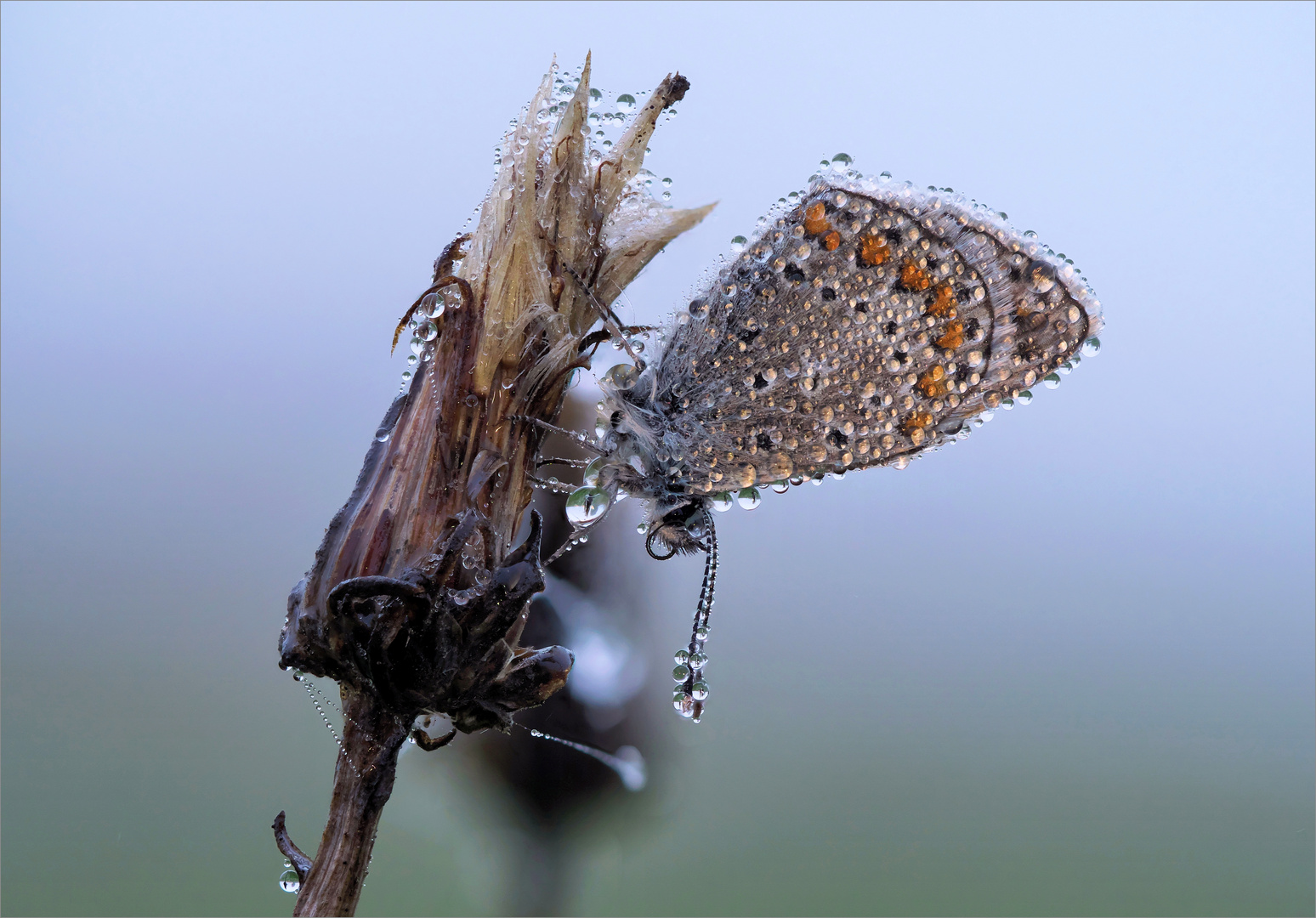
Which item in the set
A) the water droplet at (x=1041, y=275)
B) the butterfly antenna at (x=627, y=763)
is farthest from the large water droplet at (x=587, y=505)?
the butterfly antenna at (x=627, y=763)

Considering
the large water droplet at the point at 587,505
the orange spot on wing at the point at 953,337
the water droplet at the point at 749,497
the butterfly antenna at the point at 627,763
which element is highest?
the orange spot on wing at the point at 953,337

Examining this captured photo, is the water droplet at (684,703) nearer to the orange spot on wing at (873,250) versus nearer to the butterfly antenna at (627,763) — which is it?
the orange spot on wing at (873,250)

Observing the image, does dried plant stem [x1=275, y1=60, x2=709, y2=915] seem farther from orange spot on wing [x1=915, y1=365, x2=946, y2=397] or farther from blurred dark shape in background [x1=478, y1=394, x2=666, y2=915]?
blurred dark shape in background [x1=478, y1=394, x2=666, y2=915]

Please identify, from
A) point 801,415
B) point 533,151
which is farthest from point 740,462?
point 533,151

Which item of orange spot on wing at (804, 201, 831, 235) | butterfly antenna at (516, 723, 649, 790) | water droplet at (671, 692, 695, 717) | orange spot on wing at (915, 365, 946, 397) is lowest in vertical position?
butterfly antenna at (516, 723, 649, 790)

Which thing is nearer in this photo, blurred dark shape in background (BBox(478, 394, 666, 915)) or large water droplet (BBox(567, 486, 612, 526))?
large water droplet (BBox(567, 486, 612, 526))

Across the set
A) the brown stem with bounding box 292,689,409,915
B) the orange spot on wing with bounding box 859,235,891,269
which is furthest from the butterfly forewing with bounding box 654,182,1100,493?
the brown stem with bounding box 292,689,409,915
